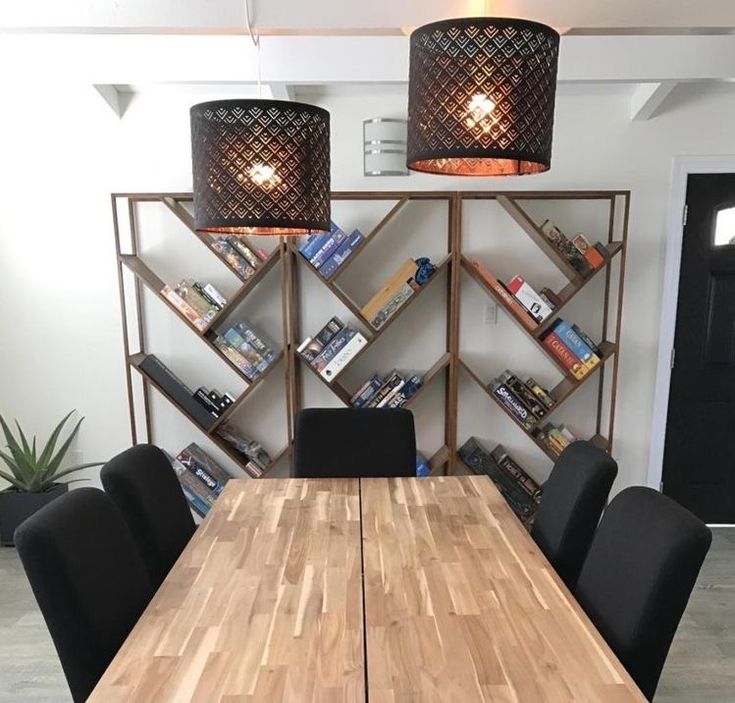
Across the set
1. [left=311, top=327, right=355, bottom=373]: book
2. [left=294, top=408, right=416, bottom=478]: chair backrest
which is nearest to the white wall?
[left=311, top=327, right=355, bottom=373]: book

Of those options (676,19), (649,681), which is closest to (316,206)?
(649,681)

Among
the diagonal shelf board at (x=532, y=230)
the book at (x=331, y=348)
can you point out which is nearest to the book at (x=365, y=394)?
the book at (x=331, y=348)

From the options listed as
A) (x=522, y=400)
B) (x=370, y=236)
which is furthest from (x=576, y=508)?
(x=370, y=236)

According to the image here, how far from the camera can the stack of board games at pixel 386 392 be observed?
3119 millimetres

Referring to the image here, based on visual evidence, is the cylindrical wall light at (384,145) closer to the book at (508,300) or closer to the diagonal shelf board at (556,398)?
the book at (508,300)

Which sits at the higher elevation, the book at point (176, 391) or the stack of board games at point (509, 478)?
the book at point (176, 391)

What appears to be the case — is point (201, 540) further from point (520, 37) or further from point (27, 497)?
point (27, 497)

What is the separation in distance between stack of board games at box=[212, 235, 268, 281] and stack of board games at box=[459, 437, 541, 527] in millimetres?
1524

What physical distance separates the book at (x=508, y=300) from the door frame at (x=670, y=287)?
2.75 feet

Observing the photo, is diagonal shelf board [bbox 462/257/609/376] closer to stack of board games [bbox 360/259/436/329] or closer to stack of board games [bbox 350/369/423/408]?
stack of board games [bbox 360/259/436/329]

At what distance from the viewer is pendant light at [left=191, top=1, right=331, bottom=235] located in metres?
1.45

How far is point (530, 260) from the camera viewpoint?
3221 millimetres

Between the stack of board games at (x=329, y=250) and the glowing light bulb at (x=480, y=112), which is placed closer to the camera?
the glowing light bulb at (x=480, y=112)

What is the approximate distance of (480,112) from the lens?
1.18 metres
